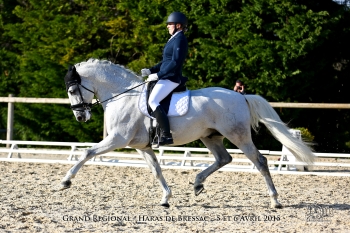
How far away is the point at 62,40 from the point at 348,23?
6277 millimetres

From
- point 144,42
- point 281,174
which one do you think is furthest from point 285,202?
point 144,42

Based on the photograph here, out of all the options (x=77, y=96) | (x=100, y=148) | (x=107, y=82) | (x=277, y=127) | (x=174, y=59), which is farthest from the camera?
(x=277, y=127)

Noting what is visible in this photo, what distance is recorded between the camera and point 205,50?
13.1m

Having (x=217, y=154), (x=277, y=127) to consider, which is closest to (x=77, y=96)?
(x=217, y=154)

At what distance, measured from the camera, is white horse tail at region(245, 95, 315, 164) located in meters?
7.46

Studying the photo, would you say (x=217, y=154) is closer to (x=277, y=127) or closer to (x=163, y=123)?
(x=277, y=127)

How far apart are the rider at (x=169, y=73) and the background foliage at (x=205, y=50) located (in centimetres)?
567

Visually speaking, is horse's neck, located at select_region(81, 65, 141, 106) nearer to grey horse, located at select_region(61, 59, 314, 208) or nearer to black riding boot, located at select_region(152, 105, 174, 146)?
grey horse, located at select_region(61, 59, 314, 208)

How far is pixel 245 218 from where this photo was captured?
6434mm

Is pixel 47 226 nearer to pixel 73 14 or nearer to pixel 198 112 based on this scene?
pixel 198 112

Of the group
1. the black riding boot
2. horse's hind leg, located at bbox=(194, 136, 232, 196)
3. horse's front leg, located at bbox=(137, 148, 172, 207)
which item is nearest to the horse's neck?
the black riding boot

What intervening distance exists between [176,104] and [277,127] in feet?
4.29

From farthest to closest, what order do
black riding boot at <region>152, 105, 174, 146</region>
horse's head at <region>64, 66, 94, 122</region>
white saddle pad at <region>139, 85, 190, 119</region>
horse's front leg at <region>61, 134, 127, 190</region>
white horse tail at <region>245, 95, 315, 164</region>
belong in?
white horse tail at <region>245, 95, 315, 164</region>, horse's head at <region>64, 66, 94, 122</region>, white saddle pad at <region>139, 85, 190, 119</region>, black riding boot at <region>152, 105, 174, 146</region>, horse's front leg at <region>61, 134, 127, 190</region>

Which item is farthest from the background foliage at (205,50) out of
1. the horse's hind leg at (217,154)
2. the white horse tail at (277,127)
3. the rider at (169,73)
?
the rider at (169,73)
